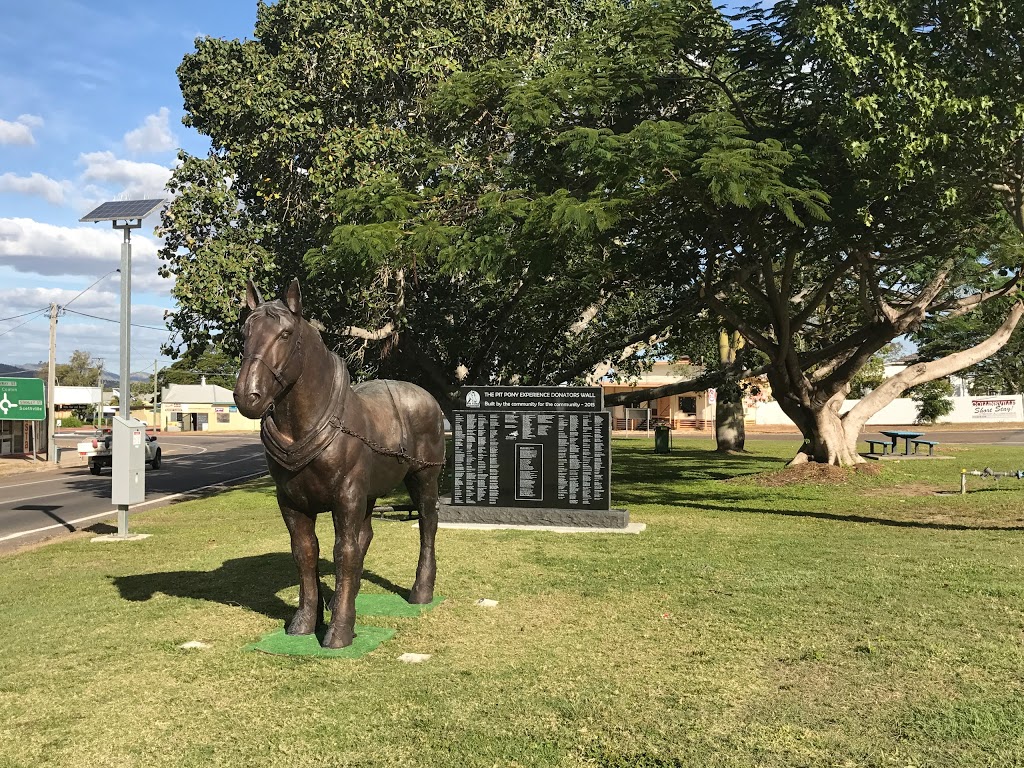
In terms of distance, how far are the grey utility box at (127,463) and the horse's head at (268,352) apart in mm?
7541

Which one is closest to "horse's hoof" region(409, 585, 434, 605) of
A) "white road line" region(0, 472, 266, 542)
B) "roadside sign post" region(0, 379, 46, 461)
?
"white road line" region(0, 472, 266, 542)

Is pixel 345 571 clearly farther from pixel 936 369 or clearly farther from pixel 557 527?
pixel 936 369

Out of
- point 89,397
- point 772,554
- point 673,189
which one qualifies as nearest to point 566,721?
point 772,554

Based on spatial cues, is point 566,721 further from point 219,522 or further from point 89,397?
point 89,397

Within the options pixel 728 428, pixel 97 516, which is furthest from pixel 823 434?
pixel 97 516

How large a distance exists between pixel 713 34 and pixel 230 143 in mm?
11196

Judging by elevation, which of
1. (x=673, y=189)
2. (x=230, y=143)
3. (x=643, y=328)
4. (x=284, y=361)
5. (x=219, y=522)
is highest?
(x=230, y=143)

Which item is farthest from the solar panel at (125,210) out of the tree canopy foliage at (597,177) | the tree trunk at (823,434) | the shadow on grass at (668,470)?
the tree trunk at (823,434)

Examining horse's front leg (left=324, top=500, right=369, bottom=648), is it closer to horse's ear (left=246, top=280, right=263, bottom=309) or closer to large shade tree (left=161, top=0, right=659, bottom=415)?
horse's ear (left=246, top=280, right=263, bottom=309)

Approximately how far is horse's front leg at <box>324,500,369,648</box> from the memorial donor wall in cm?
714

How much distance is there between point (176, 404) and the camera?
262 ft

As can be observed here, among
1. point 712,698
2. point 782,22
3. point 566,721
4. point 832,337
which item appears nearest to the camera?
point 566,721

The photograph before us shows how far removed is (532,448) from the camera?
533 inches

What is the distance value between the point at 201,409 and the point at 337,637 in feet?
256
